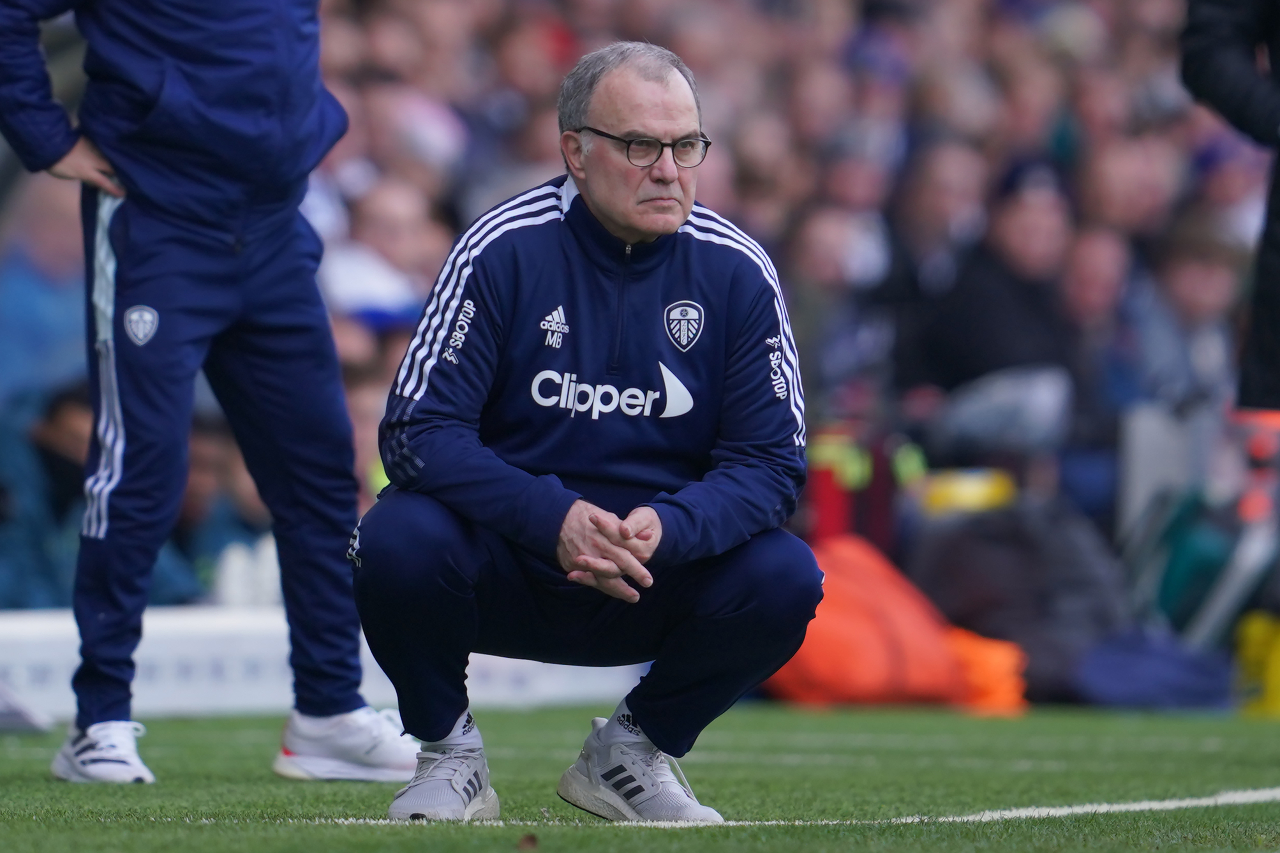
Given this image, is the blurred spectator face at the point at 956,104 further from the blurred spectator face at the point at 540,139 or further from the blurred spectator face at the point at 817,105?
the blurred spectator face at the point at 540,139

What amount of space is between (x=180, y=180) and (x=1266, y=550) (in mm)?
5131

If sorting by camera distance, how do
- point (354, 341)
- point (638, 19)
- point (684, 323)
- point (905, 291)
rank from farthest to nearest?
point (638, 19) → point (905, 291) → point (354, 341) → point (684, 323)

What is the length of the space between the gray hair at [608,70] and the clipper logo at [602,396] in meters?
0.43

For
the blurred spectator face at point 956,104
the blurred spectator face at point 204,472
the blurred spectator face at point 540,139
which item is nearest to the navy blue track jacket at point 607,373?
the blurred spectator face at point 204,472

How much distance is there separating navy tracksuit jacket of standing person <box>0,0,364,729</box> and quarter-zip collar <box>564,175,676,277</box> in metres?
1.12

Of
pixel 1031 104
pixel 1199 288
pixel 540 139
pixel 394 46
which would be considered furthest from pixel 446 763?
pixel 1031 104

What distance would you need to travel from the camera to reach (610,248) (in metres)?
3.43

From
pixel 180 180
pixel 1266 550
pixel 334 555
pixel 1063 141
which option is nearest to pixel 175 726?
pixel 334 555

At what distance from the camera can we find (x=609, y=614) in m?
3.43

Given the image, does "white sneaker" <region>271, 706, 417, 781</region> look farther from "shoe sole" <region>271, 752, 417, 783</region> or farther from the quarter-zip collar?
the quarter-zip collar

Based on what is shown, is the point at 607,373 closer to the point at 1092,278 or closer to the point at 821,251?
the point at 821,251

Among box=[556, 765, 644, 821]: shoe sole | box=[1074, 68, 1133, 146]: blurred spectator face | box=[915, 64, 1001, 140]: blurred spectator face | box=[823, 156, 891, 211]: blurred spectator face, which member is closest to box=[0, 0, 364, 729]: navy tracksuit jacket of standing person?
box=[556, 765, 644, 821]: shoe sole

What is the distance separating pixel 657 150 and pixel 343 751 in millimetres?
1701

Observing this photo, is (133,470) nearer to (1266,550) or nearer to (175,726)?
(175,726)
